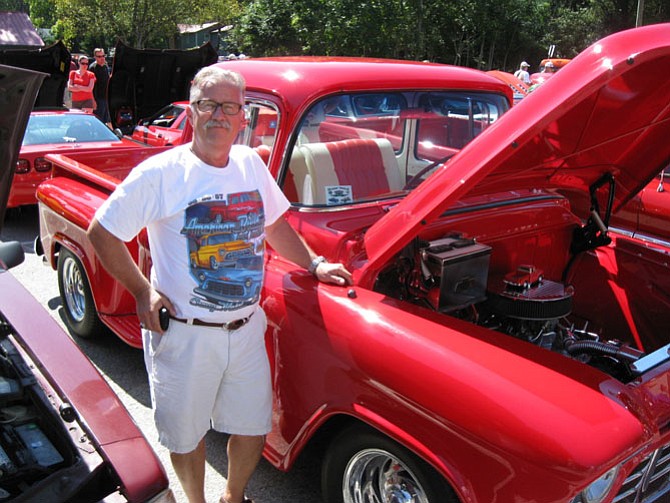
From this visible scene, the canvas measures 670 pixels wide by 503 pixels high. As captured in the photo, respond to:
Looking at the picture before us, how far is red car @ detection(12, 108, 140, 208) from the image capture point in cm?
660

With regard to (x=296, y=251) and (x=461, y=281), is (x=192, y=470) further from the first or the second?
(x=461, y=281)

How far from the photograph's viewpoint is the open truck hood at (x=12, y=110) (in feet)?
7.35

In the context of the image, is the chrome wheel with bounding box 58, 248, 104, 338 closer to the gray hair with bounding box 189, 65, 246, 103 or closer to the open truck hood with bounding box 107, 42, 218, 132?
the gray hair with bounding box 189, 65, 246, 103

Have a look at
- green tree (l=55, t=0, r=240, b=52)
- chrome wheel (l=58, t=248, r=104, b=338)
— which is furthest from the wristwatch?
green tree (l=55, t=0, r=240, b=52)

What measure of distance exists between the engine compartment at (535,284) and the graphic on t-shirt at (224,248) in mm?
746

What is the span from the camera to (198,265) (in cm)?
210

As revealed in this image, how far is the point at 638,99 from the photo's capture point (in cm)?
234

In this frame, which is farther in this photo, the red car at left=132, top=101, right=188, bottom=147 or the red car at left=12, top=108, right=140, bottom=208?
the red car at left=132, top=101, right=188, bottom=147

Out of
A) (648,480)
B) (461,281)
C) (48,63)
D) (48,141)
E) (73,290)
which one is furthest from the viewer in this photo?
(48,63)

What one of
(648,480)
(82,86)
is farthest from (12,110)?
(82,86)

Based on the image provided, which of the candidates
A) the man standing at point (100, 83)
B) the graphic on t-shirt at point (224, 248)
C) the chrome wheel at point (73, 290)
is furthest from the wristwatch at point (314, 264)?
the man standing at point (100, 83)

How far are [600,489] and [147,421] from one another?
2463 millimetres

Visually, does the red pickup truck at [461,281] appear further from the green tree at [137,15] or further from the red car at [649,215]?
the green tree at [137,15]

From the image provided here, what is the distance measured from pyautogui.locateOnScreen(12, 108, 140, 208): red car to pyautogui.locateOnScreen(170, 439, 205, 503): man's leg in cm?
→ 453
